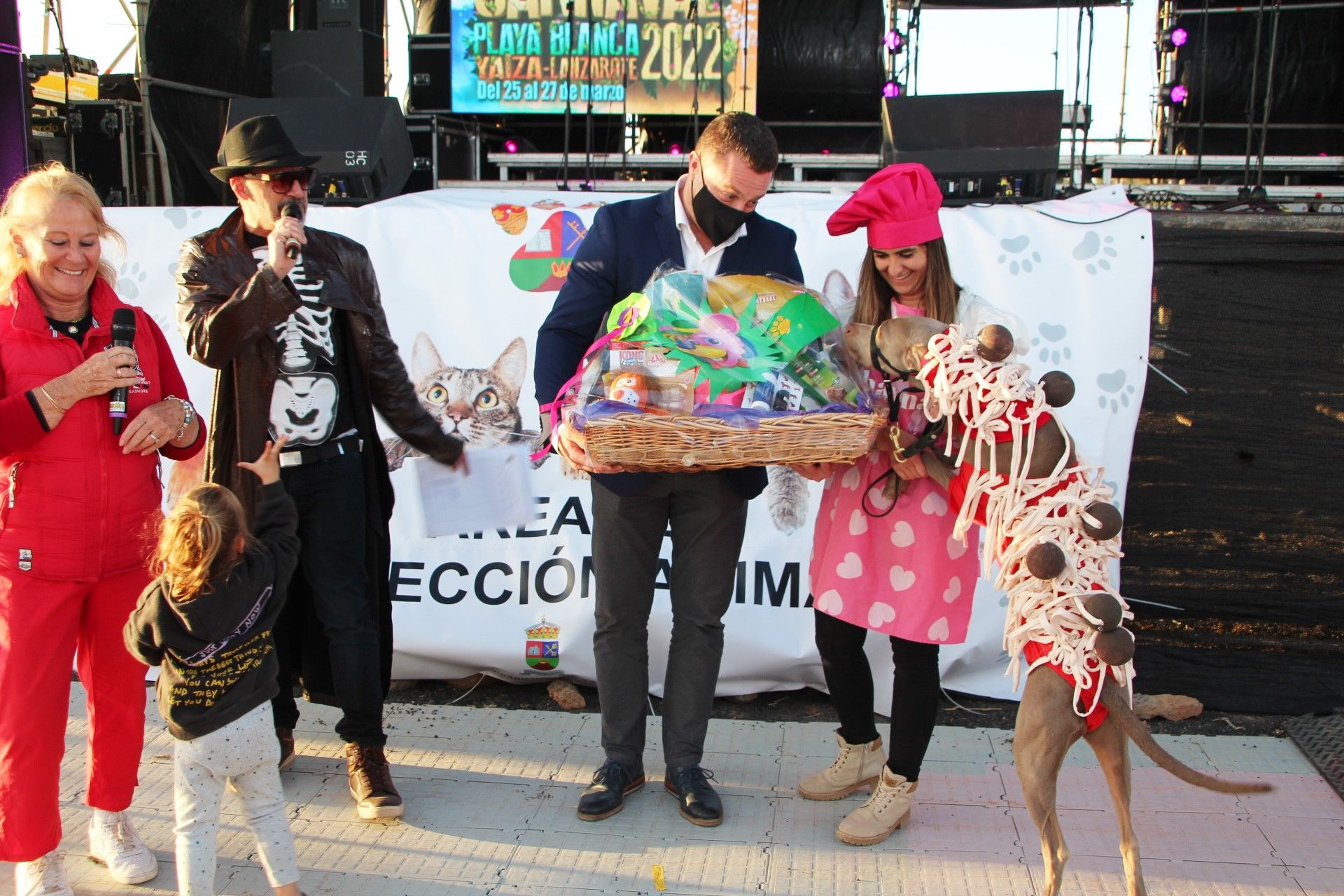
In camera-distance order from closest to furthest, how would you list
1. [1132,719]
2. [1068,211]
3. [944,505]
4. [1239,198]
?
[1132,719], [944,505], [1068,211], [1239,198]

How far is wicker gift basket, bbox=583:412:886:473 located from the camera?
239cm

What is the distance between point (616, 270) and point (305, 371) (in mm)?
918

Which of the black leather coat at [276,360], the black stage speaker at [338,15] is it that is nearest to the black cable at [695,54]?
the black stage speaker at [338,15]

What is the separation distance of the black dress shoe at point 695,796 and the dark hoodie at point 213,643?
1185 mm

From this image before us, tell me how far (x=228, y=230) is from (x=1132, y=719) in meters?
2.63

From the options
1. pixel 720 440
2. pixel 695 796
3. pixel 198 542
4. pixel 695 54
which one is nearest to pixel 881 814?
pixel 695 796

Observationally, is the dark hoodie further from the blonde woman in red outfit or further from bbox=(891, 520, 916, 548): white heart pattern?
bbox=(891, 520, 916, 548): white heart pattern

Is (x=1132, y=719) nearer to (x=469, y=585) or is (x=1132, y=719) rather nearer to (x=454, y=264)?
(x=469, y=585)

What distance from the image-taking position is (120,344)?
2.65 meters

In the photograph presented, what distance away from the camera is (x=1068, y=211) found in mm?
3957

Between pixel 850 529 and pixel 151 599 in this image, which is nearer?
pixel 151 599

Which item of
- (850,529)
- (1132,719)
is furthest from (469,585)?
(1132,719)

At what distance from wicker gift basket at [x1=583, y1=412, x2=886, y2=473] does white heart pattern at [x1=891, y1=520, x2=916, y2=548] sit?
0.41 metres

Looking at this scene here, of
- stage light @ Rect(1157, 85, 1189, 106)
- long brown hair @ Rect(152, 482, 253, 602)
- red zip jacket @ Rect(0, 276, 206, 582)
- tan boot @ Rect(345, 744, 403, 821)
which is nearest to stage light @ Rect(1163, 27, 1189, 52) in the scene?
stage light @ Rect(1157, 85, 1189, 106)
